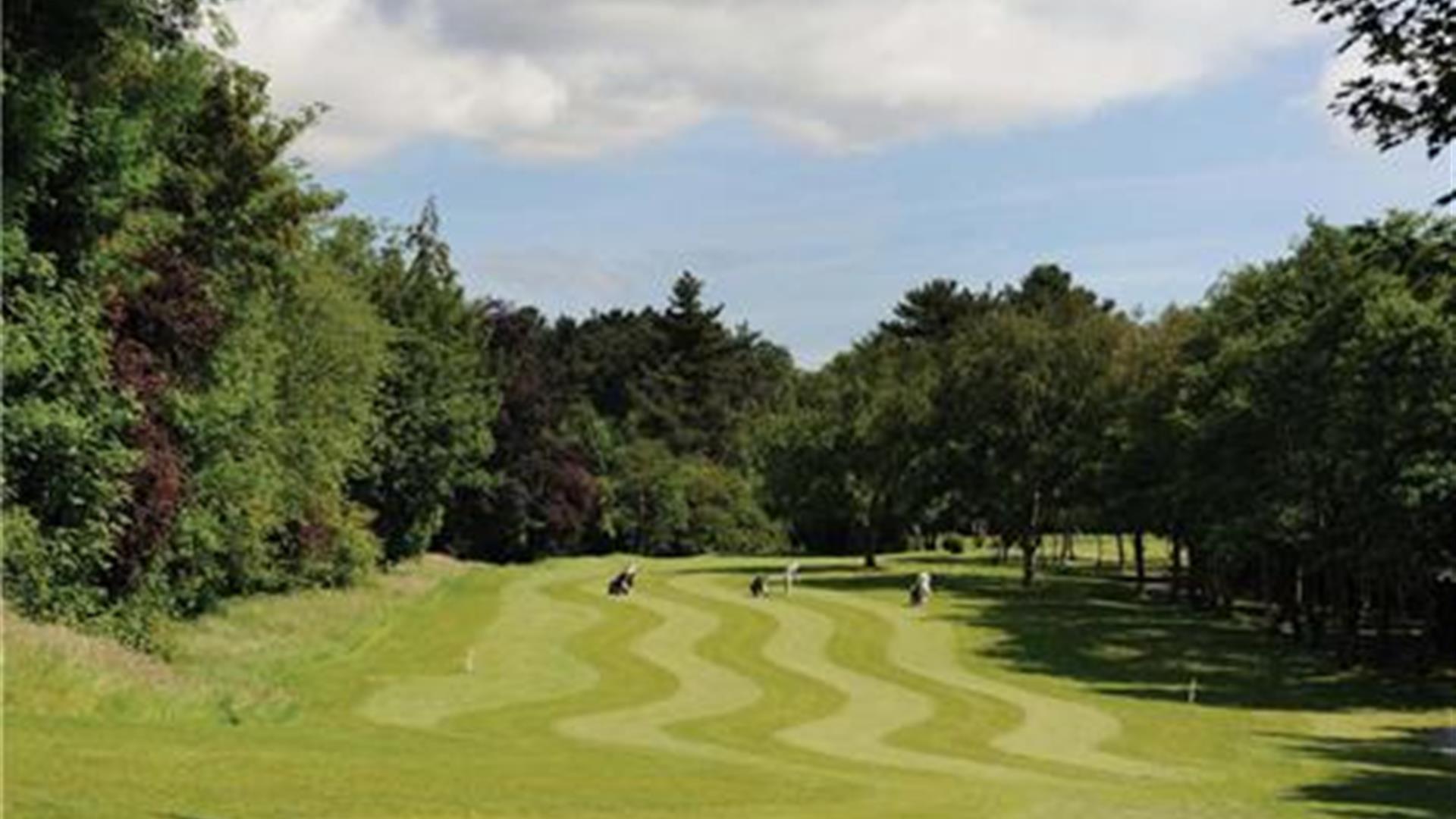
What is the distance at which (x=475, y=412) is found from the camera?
8381 cm

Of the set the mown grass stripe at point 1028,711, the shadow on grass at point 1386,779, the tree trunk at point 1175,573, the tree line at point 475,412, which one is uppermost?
the tree line at point 475,412

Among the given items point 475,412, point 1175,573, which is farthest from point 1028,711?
point 475,412

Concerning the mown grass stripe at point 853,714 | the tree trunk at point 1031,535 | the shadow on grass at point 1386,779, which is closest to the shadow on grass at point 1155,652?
the tree trunk at point 1031,535

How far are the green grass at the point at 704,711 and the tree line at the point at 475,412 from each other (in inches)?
151

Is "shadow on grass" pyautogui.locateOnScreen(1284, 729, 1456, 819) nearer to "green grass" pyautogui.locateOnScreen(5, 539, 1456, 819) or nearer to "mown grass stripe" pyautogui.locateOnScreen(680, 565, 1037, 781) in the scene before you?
"green grass" pyautogui.locateOnScreen(5, 539, 1456, 819)

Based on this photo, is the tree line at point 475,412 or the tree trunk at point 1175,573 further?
the tree trunk at point 1175,573

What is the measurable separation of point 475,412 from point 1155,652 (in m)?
38.7

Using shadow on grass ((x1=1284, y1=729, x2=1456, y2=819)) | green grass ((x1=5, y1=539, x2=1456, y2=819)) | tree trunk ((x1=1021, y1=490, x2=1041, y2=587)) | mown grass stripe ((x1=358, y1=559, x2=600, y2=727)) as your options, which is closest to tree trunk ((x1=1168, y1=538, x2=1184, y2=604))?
green grass ((x1=5, y1=539, x2=1456, y2=819))

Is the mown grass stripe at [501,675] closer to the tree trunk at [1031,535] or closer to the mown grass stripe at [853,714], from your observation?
the mown grass stripe at [853,714]

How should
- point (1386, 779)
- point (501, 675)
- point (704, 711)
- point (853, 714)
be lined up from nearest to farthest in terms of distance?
point (1386, 779)
point (704, 711)
point (853, 714)
point (501, 675)

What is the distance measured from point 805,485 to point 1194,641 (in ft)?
119

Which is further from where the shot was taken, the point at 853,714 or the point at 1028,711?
the point at 1028,711

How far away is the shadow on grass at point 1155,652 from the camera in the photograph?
162ft

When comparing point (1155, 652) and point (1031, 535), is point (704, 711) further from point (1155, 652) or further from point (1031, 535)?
point (1031, 535)
